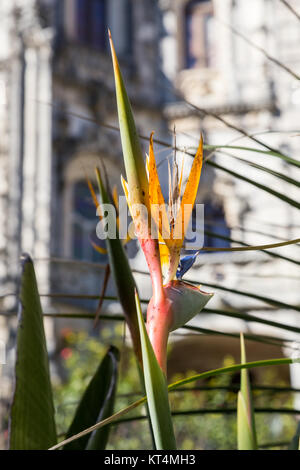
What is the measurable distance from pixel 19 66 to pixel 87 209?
1.74 meters

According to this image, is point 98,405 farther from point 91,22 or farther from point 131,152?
point 91,22

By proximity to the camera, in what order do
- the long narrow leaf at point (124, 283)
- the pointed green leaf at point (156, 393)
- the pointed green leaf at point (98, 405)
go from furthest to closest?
the pointed green leaf at point (98, 405)
the long narrow leaf at point (124, 283)
the pointed green leaf at point (156, 393)

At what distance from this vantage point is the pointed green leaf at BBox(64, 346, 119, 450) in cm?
71

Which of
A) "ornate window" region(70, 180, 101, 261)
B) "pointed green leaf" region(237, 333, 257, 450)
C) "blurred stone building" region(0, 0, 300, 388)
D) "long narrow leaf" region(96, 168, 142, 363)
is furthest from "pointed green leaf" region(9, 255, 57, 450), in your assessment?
"ornate window" region(70, 180, 101, 261)

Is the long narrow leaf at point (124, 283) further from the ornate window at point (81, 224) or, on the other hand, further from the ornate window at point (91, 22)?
the ornate window at point (91, 22)

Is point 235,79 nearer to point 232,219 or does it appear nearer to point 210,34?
point 210,34

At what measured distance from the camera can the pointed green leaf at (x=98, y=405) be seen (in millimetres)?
712

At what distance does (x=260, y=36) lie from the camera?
→ 8.43 metres

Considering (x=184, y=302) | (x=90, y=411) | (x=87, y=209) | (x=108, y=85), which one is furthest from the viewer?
(x=108, y=85)

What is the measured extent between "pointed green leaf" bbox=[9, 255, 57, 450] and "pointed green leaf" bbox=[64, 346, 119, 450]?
0.09 metres

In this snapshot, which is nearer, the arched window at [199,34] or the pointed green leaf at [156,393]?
the pointed green leaf at [156,393]

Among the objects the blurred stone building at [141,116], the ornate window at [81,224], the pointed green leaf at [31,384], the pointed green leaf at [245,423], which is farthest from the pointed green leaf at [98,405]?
the ornate window at [81,224]

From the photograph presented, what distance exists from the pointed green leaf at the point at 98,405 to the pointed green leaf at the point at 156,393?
0.76 ft

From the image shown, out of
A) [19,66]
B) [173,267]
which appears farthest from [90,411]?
[19,66]
